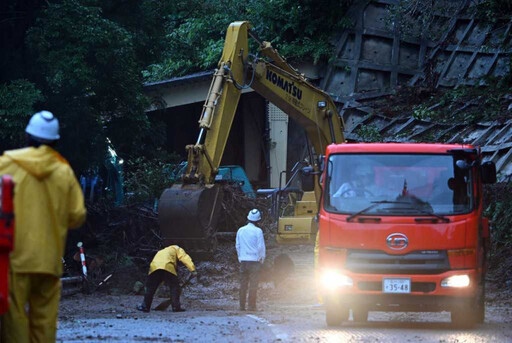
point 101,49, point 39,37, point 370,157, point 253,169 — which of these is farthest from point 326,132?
point 253,169

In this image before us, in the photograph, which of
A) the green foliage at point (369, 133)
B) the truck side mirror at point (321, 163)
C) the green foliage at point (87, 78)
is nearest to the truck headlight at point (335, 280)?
the truck side mirror at point (321, 163)

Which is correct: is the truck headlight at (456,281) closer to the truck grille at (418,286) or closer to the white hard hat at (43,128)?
the truck grille at (418,286)

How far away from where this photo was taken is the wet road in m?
10.8

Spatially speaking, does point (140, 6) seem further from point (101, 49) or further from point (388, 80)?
point (388, 80)

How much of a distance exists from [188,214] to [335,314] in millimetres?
4841

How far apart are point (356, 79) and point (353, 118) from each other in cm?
173

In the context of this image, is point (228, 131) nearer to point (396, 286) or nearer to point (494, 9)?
point (494, 9)

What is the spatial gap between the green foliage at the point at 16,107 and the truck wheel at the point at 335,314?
8844mm

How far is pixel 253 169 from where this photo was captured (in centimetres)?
3481

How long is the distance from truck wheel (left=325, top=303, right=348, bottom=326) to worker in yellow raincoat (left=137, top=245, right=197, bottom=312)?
4401mm

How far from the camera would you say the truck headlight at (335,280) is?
479 inches

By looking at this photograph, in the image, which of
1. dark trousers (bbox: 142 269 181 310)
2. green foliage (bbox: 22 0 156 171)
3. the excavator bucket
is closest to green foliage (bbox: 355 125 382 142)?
green foliage (bbox: 22 0 156 171)

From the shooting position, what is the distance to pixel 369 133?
29000 millimetres

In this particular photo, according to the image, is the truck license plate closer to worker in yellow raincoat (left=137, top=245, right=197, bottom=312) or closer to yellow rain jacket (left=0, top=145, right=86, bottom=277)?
worker in yellow raincoat (left=137, top=245, right=197, bottom=312)
